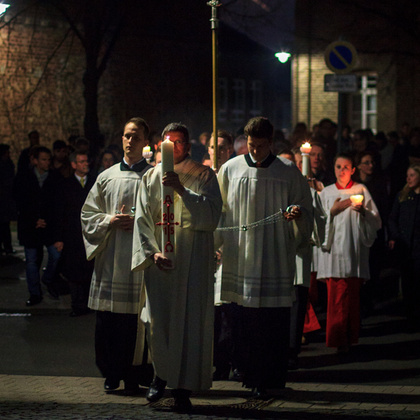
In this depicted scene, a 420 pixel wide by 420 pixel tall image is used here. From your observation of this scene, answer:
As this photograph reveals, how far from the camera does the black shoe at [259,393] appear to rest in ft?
25.3

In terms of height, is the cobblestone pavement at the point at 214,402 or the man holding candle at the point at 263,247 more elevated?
the man holding candle at the point at 263,247

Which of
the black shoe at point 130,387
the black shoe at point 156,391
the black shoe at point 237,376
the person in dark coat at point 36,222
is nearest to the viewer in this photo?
the black shoe at point 156,391

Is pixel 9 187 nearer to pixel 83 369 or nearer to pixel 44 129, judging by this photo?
pixel 83 369

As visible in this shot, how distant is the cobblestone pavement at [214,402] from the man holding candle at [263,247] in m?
0.34

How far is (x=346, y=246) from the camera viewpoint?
34.5 ft

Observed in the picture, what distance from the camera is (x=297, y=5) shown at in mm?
31219

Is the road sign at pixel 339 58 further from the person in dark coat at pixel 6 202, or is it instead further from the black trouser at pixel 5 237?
the black trouser at pixel 5 237

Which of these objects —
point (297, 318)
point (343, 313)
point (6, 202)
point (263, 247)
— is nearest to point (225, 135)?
point (297, 318)

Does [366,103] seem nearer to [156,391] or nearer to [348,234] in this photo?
[348,234]

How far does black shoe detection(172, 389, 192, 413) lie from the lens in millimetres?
7188

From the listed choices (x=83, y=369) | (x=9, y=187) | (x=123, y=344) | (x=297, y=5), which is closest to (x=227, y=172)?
(x=123, y=344)

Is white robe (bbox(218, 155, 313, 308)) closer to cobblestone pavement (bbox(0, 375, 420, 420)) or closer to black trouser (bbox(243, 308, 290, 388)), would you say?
black trouser (bbox(243, 308, 290, 388))

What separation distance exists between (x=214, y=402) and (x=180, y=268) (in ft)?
3.41

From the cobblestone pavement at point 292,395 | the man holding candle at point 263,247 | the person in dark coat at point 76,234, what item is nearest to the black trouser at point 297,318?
the cobblestone pavement at point 292,395
